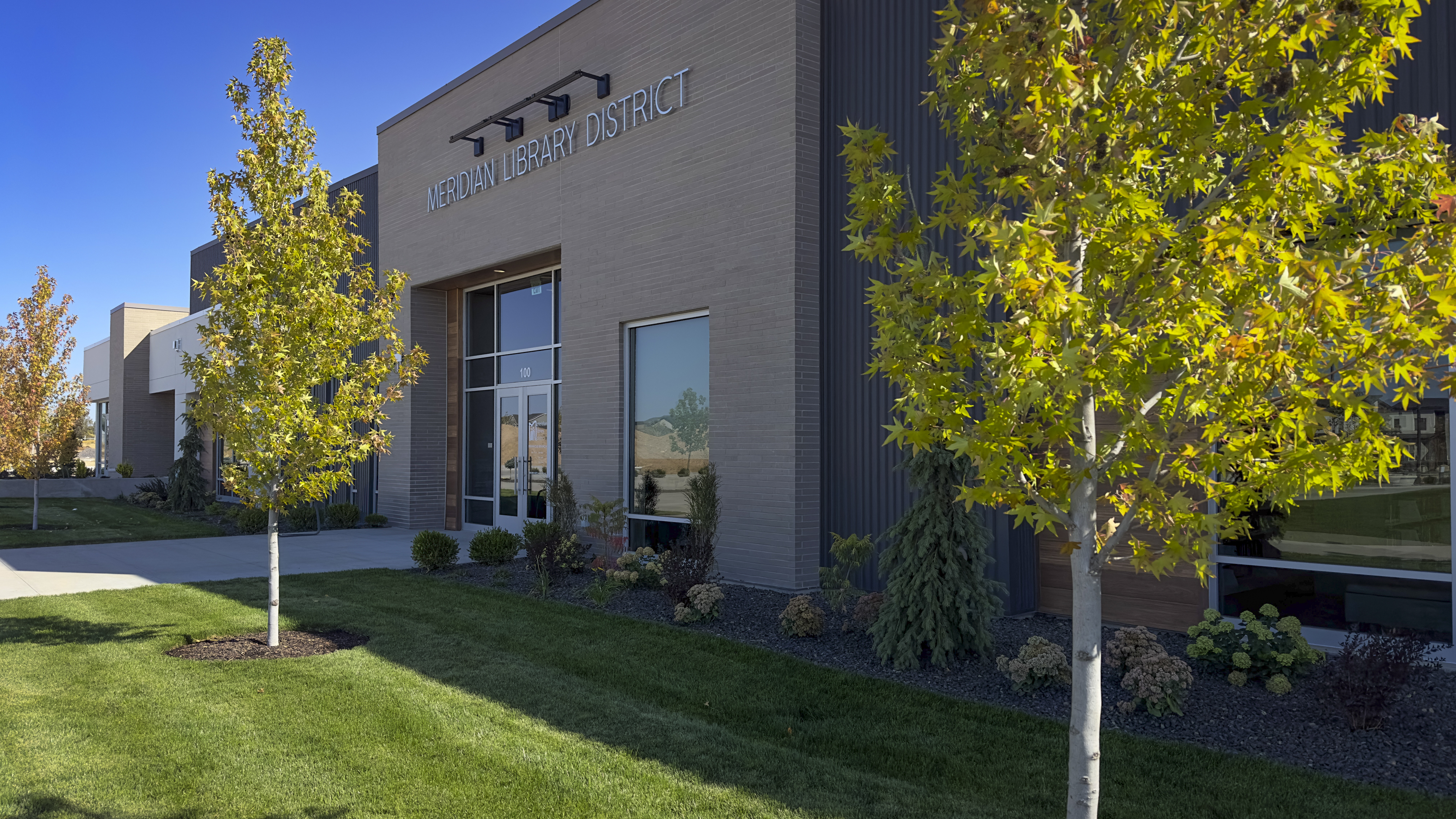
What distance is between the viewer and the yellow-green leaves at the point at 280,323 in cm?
807

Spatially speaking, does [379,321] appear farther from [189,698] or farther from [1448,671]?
[1448,671]

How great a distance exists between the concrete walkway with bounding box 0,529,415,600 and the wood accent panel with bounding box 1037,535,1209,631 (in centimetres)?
886

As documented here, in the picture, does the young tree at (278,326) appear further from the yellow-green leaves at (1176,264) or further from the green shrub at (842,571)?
→ the yellow-green leaves at (1176,264)

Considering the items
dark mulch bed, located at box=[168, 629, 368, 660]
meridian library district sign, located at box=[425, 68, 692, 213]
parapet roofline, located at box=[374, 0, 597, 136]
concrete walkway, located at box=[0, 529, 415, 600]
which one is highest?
→ parapet roofline, located at box=[374, 0, 597, 136]

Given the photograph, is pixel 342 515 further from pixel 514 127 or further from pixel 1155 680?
pixel 1155 680

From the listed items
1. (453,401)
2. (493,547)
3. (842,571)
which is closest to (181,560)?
(493,547)

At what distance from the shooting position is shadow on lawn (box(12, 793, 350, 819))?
4.59 metres

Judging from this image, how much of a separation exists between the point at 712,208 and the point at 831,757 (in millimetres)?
8063

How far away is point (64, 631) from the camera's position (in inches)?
354

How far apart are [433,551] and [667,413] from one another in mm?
3780

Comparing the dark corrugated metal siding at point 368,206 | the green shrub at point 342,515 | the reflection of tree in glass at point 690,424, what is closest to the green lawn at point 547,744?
the reflection of tree in glass at point 690,424

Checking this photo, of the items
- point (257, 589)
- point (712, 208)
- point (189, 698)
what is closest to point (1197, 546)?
point (189, 698)

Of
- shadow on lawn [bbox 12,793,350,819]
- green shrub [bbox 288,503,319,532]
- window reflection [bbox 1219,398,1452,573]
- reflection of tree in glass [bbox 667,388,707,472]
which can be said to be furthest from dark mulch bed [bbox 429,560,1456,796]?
green shrub [bbox 288,503,319,532]

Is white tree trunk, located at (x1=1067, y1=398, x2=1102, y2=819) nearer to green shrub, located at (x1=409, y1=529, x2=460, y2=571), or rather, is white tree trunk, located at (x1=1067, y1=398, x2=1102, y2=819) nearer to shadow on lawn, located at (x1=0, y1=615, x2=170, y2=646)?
shadow on lawn, located at (x1=0, y1=615, x2=170, y2=646)
